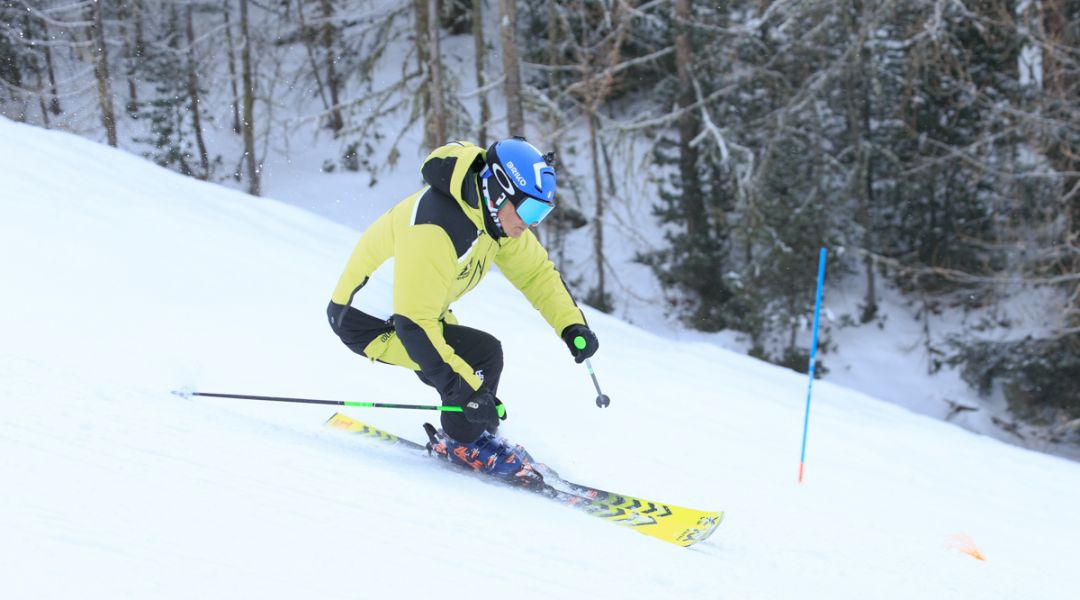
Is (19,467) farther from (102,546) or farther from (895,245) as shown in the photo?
(895,245)

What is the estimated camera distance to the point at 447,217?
3844 millimetres

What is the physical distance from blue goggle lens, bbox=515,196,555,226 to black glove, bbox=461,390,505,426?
2.67 ft

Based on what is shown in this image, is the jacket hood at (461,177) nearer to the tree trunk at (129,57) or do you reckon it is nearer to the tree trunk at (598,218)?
the tree trunk at (598,218)

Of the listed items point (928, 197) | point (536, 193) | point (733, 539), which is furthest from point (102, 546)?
point (928, 197)

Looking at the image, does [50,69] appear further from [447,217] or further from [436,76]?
[447,217]

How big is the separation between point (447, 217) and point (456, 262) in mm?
210

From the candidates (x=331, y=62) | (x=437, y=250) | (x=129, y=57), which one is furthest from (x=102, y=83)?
(x=437, y=250)

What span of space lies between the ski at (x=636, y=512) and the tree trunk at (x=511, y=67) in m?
9.02

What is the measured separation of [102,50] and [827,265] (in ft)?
55.4

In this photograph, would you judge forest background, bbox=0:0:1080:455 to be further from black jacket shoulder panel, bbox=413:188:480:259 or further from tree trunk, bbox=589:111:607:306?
black jacket shoulder panel, bbox=413:188:480:259

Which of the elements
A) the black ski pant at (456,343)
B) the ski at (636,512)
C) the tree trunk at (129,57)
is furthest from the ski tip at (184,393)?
the tree trunk at (129,57)

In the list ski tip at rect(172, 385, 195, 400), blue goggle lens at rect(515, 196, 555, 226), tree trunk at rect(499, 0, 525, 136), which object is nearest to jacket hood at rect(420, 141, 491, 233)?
blue goggle lens at rect(515, 196, 555, 226)

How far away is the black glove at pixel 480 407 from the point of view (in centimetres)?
389

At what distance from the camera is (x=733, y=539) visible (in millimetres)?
4176
